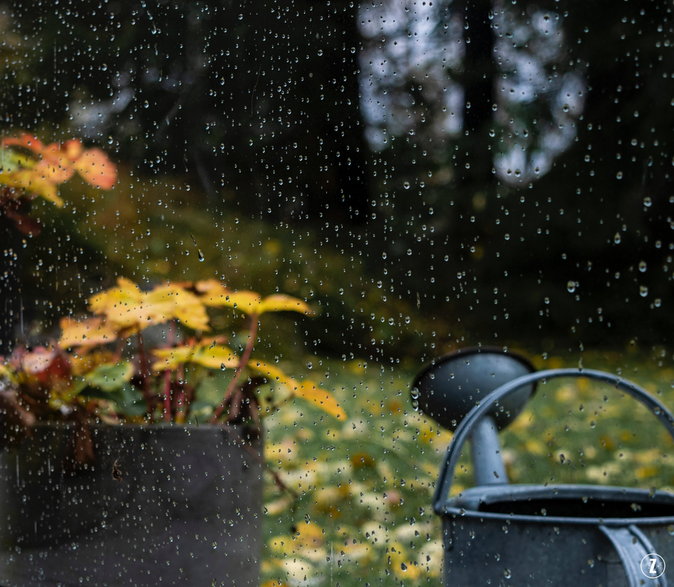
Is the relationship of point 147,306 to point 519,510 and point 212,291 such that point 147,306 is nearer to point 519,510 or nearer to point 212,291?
point 212,291

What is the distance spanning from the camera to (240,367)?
122 centimetres

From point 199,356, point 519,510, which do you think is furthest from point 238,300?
point 519,510

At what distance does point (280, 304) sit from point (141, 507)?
0.35 m

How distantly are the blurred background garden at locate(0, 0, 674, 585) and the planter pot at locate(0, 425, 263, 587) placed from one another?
5cm

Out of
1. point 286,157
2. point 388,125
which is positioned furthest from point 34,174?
point 388,125

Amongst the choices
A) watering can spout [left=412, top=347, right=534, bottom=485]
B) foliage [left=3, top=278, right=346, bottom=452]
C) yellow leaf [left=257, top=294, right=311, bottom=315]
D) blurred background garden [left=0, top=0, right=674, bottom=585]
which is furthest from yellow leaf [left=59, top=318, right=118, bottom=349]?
watering can spout [left=412, top=347, right=534, bottom=485]

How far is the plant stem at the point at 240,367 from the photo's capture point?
119cm

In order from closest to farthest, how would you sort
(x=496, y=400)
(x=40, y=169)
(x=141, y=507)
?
(x=496, y=400)
(x=141, y=507)
(x=40, y=169)

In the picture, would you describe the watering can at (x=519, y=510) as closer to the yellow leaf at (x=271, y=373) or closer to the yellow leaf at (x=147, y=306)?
the yellow leaf at (x=271, y=373)

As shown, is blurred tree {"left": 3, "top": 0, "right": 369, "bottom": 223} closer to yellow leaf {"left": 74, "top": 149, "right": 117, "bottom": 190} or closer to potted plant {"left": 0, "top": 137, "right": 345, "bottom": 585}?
yellow leaf {"left": 74, "top": 149, "right": 117, "bottom": 190}

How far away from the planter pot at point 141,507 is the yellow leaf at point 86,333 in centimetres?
14

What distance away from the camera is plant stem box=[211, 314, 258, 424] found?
1.19 metres

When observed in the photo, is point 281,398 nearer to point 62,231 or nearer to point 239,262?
point 239,262

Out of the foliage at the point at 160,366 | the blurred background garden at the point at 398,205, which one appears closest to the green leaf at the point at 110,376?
the foliage at the point at 160,366
